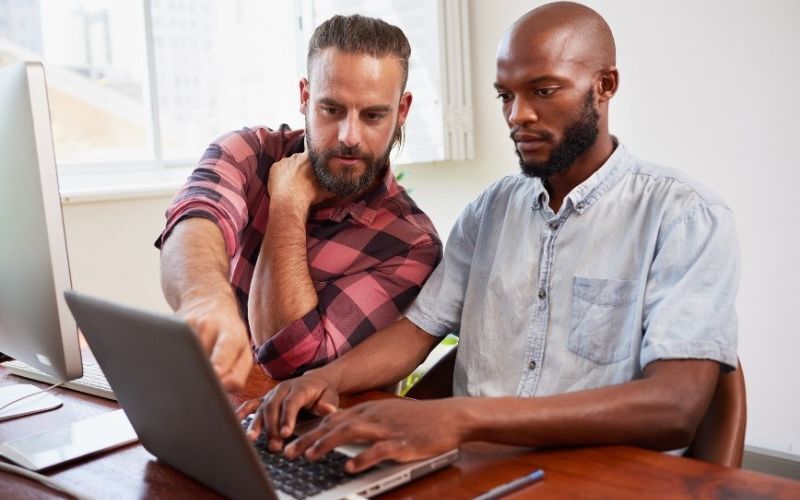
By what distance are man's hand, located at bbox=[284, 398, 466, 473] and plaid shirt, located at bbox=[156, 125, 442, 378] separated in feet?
1.82

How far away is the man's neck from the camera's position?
138 centimetres

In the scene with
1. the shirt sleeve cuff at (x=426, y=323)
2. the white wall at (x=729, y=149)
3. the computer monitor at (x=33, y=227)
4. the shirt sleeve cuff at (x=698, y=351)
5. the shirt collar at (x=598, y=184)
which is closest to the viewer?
the computer monitor at (x=33, y=227)

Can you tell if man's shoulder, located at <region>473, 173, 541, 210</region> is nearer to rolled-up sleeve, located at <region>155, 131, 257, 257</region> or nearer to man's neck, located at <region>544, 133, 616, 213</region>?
man's neck, located at <region>544, 133, 616, 213</region>

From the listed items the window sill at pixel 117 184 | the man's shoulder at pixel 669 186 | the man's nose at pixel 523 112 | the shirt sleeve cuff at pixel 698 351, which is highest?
the man's nose at pixel 523 112

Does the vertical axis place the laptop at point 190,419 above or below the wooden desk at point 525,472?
above

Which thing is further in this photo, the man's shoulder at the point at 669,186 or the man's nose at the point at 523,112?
the man's nose at the point at 523,112

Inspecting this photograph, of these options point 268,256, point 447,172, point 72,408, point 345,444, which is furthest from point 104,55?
point 345,444

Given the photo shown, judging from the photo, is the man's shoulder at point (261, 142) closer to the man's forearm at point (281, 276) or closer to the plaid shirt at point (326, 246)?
the plaid shirt at point (326, 246)

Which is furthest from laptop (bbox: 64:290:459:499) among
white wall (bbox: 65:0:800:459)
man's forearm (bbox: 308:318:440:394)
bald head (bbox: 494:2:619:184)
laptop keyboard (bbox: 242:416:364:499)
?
white wall (bbox: 65:0:800:459)

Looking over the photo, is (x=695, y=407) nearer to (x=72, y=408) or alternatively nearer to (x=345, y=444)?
(x=345, y=444)

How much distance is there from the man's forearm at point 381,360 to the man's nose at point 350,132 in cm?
36

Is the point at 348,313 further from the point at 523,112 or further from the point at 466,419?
the point at 466,419

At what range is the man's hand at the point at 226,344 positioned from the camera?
797mm

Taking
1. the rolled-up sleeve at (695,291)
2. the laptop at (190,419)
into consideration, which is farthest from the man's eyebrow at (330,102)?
the laptop at (190,419)
